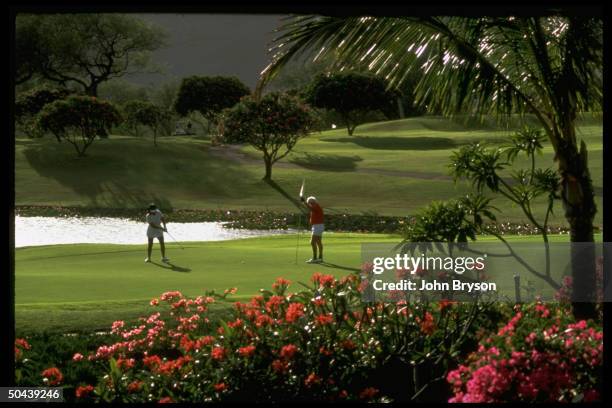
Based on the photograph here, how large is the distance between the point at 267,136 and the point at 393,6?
15.8 metres

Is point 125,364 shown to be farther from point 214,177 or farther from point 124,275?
point 214,177

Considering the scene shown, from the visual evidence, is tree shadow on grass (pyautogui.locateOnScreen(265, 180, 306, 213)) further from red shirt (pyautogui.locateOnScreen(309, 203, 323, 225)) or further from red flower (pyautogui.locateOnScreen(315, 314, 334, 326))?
red flower (pyautogui.locateOnScreen(315, 314, 334, 326))

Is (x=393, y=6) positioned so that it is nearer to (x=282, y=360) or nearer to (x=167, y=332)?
(x=282, y=360)

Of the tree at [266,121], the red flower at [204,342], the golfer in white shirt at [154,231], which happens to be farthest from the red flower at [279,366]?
the tree at [266,121]

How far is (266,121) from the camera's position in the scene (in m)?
21.7

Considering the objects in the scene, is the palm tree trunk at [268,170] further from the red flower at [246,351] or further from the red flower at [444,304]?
the red flower at [246,351]

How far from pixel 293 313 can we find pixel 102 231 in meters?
14.3

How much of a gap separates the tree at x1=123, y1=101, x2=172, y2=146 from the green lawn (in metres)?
6.58

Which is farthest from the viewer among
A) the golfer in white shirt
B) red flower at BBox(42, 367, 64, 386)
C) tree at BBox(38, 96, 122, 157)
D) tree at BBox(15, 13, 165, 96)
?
tree at BBox(38, 96, 122, 157)

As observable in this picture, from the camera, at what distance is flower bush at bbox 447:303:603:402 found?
225 inches

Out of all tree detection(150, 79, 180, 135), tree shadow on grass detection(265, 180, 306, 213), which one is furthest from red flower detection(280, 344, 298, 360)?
tree shadow on grass detection(265, 180, 306, 213)

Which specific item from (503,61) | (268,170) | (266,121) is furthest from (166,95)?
(503,61)

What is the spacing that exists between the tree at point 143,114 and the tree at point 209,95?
958 mm

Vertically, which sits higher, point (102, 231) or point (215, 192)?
point (215, 192)
